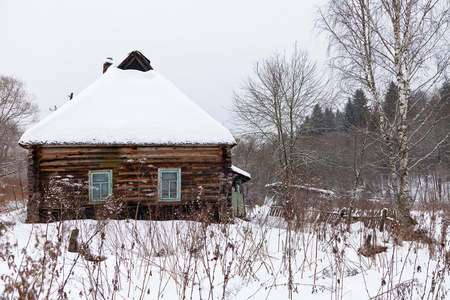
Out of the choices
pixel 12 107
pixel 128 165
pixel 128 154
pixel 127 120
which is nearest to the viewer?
pixel 128 165

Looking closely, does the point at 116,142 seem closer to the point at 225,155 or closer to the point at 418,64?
the point at 225,155

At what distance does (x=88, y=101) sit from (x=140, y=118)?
232 cm

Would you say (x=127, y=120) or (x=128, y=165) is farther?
(x=127, y=120)

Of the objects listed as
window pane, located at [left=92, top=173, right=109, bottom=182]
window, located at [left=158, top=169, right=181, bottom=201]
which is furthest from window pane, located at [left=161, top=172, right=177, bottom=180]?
window pane, located at [left=92, top=173, right=109, bottom=182]

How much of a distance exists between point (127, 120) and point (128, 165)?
1616 mm

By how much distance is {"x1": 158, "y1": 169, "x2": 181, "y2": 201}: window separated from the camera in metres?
10.4

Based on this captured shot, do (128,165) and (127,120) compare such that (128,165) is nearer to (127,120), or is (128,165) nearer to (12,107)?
(127,120)

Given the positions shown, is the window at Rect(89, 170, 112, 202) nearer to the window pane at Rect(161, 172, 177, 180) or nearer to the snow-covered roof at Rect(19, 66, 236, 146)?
the snow-covered roof at Rect(19, 66, 236, 146)

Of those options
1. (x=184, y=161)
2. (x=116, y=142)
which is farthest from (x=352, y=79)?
(x=116, y=142)

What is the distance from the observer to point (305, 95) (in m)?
16.2

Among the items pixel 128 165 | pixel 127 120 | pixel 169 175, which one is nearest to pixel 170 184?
pixel 169 175

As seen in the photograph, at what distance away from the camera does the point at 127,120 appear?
10.5 metres

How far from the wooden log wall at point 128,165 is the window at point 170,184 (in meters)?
0.15

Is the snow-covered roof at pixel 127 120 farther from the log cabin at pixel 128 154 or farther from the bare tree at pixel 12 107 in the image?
the bare tree at pixel 12 107
